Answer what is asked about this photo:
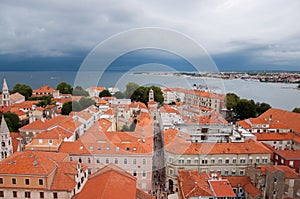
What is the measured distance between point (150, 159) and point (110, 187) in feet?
15.2

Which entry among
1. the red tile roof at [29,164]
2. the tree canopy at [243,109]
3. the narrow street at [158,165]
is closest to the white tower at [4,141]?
the red tile roof at [29,164]

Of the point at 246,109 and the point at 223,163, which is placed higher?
the point at 246,109

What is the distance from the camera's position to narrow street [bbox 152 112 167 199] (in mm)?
13352

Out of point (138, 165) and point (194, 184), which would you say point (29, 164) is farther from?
point (194, 184)

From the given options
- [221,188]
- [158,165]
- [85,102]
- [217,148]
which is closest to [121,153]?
[158,165]

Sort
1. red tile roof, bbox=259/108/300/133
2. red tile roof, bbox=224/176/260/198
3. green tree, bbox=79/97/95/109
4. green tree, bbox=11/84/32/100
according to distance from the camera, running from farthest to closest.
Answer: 1. green tree, bbox=11/84/32/100
2. red tile roof, bbox=259/108/300/133
3. green tree, bbox=79/97/95/109
4. red tile roof, bbox=224/176/260/198

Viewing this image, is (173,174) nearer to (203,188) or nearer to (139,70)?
(203,188)

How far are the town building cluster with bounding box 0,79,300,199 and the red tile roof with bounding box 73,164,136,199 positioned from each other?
1.6 inches

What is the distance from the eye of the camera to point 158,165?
49.1 feet

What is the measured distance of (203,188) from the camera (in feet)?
37.8

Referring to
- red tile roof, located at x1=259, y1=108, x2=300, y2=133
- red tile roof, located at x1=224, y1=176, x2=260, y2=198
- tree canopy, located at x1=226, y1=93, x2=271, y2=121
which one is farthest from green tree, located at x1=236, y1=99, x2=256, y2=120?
red tile roof, located at x1=224, y1=176, x2=260, y2=198

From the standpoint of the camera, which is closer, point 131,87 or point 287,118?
point 131,87

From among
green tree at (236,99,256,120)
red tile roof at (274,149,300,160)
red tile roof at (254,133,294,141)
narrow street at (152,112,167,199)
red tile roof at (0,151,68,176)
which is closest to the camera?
red tile roof at (0,151,68,176)

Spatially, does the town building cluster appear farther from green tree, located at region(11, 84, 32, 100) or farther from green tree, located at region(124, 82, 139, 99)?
green tree, located at region(11, 84, 32, 100)
